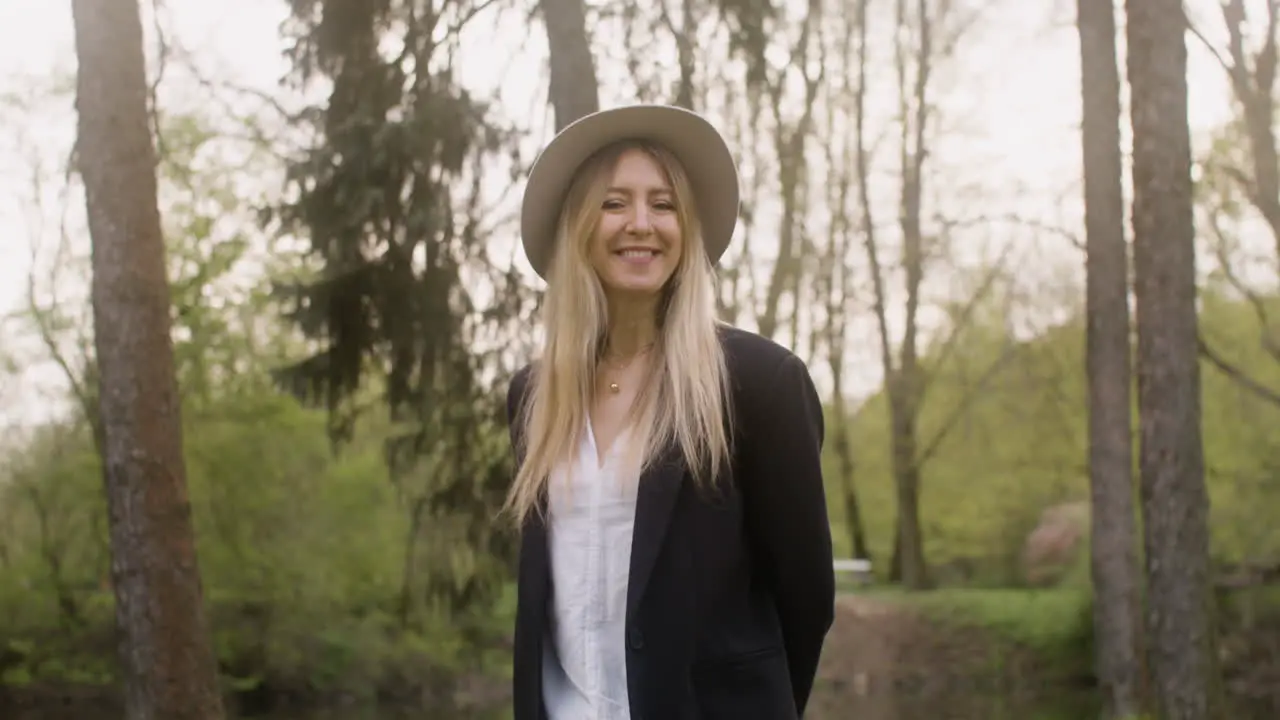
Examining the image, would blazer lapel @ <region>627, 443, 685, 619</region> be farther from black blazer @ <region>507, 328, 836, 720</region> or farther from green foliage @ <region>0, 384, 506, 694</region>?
green foliage @ <region>0, 384, 506, 694</region>

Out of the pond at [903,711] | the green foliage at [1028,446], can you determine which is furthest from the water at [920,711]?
the green foliage at [1028,446]

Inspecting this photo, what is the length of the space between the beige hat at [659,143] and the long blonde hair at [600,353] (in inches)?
0.8

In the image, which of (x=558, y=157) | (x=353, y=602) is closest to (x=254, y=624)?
(x=353, y=602)

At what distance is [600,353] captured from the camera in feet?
7.72

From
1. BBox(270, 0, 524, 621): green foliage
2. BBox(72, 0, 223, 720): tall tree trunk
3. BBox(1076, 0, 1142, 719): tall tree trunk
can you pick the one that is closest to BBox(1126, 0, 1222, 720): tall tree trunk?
BBox(1076, 0, 1142, 719): tall tree trunk

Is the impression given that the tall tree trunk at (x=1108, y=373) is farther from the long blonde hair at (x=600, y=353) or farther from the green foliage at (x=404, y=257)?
the long blonde hair at (x=600, y=353)

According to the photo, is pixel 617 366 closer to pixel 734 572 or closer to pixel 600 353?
pixel 600 353

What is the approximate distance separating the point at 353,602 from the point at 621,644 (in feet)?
68.4

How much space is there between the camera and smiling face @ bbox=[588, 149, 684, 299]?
7.49 feet

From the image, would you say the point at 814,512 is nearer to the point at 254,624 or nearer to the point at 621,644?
the point at 621,644

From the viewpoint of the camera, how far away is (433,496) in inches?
386

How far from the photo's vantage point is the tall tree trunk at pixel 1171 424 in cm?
826

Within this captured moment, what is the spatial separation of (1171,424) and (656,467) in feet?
23.1

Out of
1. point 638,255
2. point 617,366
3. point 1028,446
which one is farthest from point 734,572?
point 1028,446
